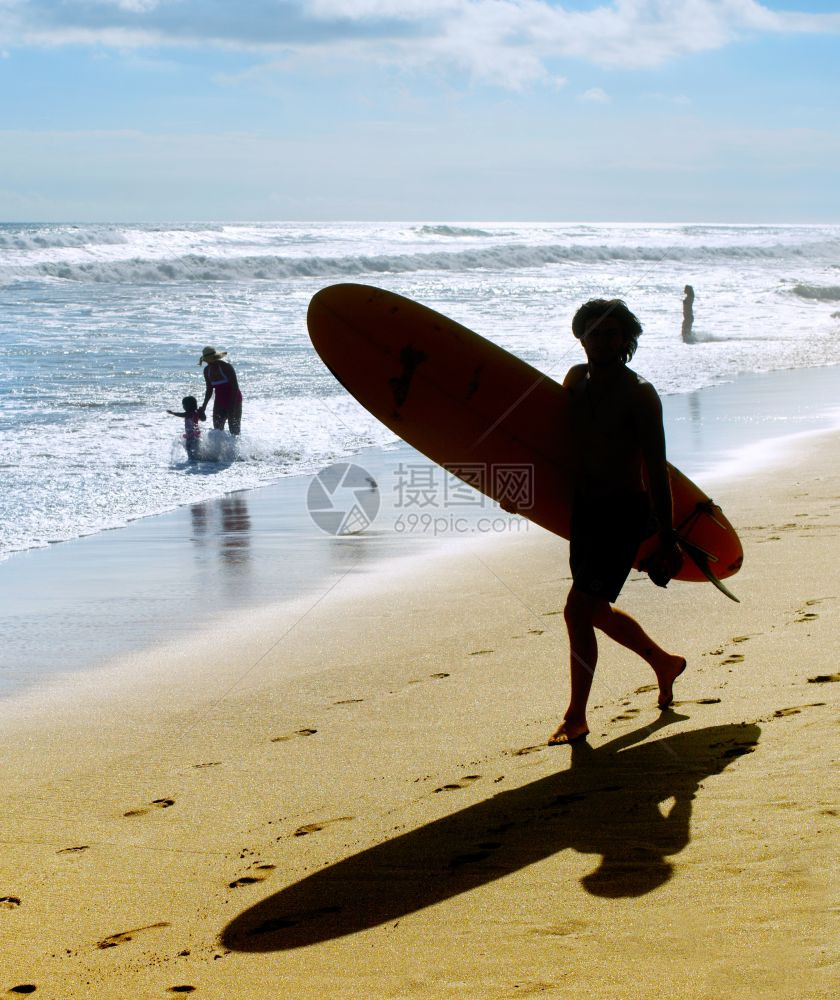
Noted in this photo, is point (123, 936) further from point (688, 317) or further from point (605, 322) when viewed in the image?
point (688, 317)

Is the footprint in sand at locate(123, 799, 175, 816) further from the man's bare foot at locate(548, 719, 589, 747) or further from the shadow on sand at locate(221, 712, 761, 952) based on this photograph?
the man's bare foot at locate(548, 719, 589, 747)

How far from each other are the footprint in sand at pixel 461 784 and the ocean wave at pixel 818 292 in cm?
3103

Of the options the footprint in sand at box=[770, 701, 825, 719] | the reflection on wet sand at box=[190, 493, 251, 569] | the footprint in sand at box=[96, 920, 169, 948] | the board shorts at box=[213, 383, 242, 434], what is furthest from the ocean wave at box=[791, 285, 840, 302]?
the footprint in sand at box=[96, 920, 169, 948]

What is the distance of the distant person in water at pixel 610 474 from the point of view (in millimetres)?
3254

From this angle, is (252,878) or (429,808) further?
(429,808)

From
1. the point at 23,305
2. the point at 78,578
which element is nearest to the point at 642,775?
the point at 78,578

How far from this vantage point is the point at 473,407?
4324 millimetres

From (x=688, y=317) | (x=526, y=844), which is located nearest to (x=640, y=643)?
(x=526, y=844)

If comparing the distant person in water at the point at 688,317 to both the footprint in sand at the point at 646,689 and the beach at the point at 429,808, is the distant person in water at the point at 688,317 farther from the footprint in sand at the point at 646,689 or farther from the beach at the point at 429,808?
the footprint in sand at the point at 646,689

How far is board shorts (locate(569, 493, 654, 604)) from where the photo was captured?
3277 millimetres

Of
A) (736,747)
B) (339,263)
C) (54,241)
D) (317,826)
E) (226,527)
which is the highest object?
(54,241)

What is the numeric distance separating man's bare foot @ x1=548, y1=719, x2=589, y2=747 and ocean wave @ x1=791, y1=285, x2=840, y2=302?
3071 cm

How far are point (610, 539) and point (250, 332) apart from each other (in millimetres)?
19158

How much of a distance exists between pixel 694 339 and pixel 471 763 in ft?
62.2
